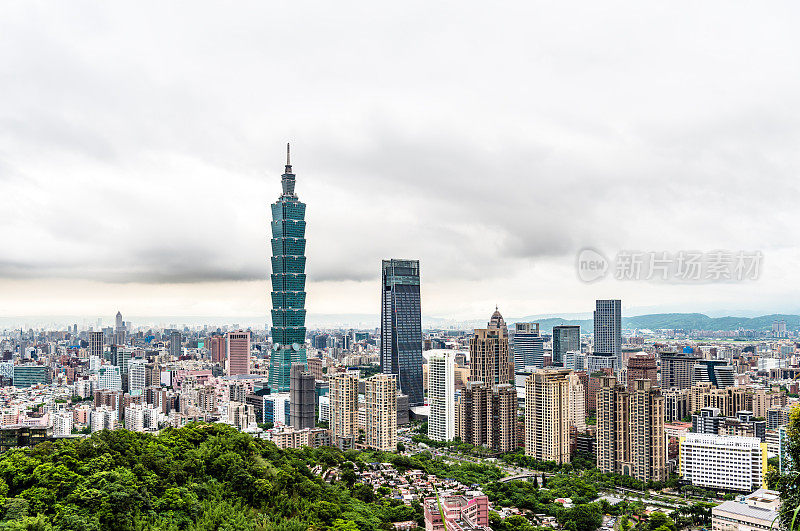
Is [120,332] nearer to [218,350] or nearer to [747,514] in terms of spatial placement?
[218,350]

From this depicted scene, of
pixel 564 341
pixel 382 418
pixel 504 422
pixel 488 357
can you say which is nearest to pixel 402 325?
pixel 488 357

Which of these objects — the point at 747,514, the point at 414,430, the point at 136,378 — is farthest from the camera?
the point at 136,378

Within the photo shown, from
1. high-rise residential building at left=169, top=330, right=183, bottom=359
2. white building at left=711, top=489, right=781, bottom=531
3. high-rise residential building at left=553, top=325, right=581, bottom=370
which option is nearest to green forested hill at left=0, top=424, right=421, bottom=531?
white building at left=711, top=489, right=781, bottom=531

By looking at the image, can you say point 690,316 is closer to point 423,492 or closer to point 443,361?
point 443,361

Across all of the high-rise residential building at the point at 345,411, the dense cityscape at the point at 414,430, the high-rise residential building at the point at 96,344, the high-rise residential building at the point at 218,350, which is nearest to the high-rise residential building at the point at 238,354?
the dense cityscape at the point at 414,430

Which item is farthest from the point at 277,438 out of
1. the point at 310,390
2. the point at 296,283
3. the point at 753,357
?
the point at 753,357

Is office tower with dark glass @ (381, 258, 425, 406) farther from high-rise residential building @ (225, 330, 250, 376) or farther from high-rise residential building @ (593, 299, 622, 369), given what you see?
high-rise residential building @ (225, 330, 250, 376)
